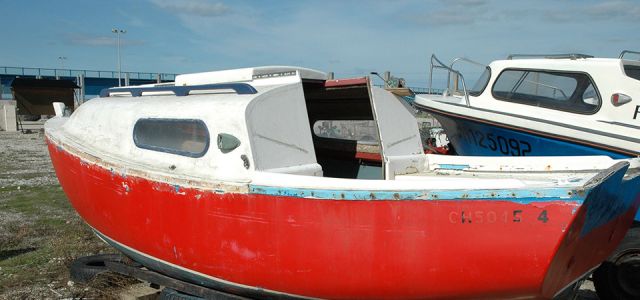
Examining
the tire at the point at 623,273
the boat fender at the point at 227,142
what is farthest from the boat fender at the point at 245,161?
the tire at the point at 623,273

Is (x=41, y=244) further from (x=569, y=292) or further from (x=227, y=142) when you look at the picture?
(x=569, y=292)

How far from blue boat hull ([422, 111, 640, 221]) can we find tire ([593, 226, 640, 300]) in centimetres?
138

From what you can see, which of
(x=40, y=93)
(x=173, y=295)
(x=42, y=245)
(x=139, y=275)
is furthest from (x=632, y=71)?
(x=40, y=93)

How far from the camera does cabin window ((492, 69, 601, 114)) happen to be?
24.5ft

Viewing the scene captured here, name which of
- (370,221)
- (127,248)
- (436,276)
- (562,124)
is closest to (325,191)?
(370,221)

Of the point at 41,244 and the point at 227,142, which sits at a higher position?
the point at 227,142

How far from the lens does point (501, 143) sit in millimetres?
7879

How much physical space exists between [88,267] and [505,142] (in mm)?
5805

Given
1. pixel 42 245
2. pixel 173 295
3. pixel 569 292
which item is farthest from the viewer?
pixel 42 245

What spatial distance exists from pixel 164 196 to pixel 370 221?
178 centimetres

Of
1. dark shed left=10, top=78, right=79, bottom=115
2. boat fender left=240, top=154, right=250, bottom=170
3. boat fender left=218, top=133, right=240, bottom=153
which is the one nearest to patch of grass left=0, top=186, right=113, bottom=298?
boat fender left=218, top=133, right=240, bottom=153

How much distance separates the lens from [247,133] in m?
4.02

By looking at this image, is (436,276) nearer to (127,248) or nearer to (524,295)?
(524,295)

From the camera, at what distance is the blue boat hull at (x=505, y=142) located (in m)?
6.91
